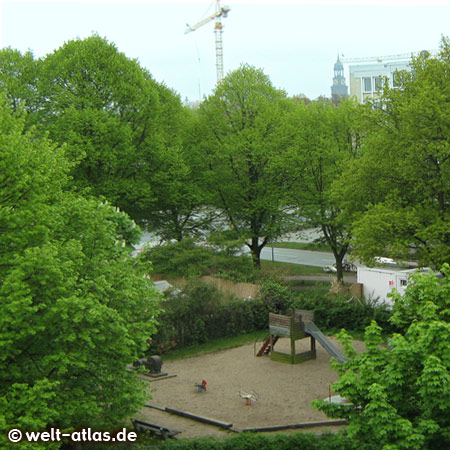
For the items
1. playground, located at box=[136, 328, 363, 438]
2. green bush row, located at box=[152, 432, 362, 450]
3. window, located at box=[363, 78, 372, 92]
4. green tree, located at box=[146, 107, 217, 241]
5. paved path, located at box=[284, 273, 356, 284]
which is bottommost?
playground, located at box=[136, 328, 363, 438]

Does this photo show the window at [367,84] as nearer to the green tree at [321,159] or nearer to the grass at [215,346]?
the green tree at [321,159]

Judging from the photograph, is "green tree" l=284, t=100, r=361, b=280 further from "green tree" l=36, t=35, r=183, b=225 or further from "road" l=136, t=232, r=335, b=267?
"road" l=136, t=232, r=335, b=267

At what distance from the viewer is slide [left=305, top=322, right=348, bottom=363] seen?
82.7ft

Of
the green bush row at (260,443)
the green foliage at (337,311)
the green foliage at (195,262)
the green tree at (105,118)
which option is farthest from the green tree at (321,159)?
the green bush row at (260,443)

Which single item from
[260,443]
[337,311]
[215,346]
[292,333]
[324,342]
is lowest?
[215,346]

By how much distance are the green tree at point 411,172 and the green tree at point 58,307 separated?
13.7m

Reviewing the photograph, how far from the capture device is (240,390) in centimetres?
2406

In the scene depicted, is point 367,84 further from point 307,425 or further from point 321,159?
point 307,425

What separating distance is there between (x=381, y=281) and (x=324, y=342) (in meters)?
8.40

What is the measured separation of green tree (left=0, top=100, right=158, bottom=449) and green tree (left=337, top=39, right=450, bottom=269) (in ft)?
45.0

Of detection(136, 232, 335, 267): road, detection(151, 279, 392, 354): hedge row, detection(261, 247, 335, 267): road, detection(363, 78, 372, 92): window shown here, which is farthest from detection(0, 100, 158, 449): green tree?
detection(363, 78, 372, 92): window

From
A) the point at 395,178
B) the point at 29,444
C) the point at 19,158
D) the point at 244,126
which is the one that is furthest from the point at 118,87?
the point at 29,444

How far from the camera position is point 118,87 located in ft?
125

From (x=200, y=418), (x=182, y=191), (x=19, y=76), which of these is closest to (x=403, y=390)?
(x=200, y=418)
